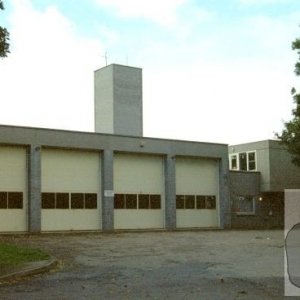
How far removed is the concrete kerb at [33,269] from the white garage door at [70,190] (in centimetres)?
1692

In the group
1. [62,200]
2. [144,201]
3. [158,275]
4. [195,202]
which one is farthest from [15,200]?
[158,275]

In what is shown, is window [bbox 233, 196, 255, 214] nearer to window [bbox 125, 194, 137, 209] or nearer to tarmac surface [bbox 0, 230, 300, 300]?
window [bbox 125, 194, 137, 209]

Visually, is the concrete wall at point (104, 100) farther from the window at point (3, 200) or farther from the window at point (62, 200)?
the window at point (3, 200)

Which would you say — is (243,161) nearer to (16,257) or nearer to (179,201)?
(179,201)

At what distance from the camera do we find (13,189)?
102 feet

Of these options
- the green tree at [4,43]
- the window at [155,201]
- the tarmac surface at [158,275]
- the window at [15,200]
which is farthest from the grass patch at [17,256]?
the window at [155,201]

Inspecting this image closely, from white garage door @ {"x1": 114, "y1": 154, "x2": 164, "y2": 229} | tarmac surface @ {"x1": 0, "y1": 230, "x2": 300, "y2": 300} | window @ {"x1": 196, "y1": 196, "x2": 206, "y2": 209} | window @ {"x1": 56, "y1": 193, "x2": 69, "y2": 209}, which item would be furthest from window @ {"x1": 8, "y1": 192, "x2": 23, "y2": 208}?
window @ {"x1": 196, "y1": 196, "x2": 206, "y2": 209}

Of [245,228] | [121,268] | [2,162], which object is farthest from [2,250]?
[245,228]

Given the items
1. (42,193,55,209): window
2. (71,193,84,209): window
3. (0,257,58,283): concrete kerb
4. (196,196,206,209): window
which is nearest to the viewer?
(0,257,58,283): concrete kerb

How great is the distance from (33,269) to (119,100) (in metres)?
36.0

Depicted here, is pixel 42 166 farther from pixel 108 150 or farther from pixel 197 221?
A: pixel 197 221

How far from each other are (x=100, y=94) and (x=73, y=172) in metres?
18.1

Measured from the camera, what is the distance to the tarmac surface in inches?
406

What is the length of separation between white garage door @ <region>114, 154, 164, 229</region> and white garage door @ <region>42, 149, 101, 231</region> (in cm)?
148
